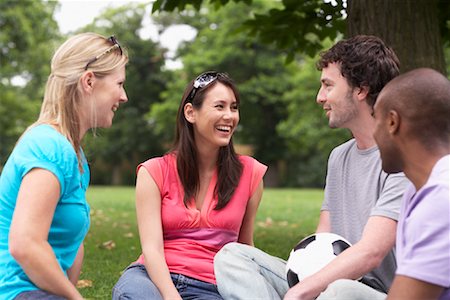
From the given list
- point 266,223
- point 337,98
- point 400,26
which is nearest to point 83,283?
point 337,98

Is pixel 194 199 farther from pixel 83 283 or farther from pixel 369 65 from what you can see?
pixel 83 283

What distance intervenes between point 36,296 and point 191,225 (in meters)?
1.11

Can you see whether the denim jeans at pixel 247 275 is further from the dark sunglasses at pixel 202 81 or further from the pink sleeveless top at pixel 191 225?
the dark sunglasses at pixel 202 81

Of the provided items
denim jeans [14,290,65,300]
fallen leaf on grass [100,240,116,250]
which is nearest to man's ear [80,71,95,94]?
denim jeans [14,290,65,300]

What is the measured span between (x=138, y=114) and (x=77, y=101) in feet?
125

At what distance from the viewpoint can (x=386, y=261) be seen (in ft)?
10.5

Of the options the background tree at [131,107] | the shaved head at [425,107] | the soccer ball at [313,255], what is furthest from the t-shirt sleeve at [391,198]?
the background tree at [131,107]

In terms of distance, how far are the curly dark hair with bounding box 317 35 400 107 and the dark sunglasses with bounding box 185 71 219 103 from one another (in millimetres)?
740

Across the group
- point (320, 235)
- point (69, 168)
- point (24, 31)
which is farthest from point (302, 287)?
point (24, 31)

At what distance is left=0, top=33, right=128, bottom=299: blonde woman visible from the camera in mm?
2627

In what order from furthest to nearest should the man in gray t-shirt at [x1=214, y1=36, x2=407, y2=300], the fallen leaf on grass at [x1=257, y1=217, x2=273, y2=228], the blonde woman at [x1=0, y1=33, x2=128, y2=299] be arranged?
the fallen leaf on grass at [x1=257, y1=217, x2=273, y2=228]
the man in gray t-shirt at [x1=214, y1=36, x2=407, y2=300]
the blonde woman at [x1=0, y1=33, x2=128, y2=299]

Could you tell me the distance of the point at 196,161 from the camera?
381 centimetres

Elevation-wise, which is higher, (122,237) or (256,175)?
(256,175)

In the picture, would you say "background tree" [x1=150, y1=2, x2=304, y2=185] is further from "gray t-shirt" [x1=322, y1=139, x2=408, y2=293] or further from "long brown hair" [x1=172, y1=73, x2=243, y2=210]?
"gray t-shirt" [x1=322, y1=139, x2=408, y2=293]
